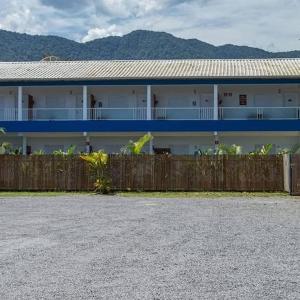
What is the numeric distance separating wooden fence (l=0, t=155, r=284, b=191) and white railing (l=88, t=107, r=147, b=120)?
1086cm

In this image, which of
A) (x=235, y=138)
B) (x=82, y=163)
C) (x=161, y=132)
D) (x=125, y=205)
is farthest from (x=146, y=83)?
(x=125, y=205)

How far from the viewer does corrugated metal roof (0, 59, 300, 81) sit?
1433 inches

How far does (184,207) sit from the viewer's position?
1906 cm

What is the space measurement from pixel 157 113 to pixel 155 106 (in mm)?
968

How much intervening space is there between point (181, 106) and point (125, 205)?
772 inches

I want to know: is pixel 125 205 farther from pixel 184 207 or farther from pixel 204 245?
pixel 204 245

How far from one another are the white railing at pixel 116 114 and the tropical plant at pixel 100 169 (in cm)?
1150

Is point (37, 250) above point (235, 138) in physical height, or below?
below

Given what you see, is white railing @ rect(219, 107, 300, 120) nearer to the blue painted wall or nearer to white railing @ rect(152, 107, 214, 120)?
the blue painted wall

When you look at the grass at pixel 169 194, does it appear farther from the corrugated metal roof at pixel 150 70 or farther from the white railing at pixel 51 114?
the white railing at pixel 51 114

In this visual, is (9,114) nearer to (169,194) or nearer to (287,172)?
(169,194)

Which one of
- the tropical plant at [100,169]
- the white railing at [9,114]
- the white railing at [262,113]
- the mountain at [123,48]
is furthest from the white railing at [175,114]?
the mountain at [123,48]

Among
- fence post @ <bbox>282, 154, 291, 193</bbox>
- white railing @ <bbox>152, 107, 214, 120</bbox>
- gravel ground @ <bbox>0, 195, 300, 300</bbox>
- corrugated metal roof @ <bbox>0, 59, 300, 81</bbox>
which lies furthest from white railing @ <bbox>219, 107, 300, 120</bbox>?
gravel ground @ <bbox>0, 195, 300, 300</bbox>

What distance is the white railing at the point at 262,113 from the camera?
3697cm
